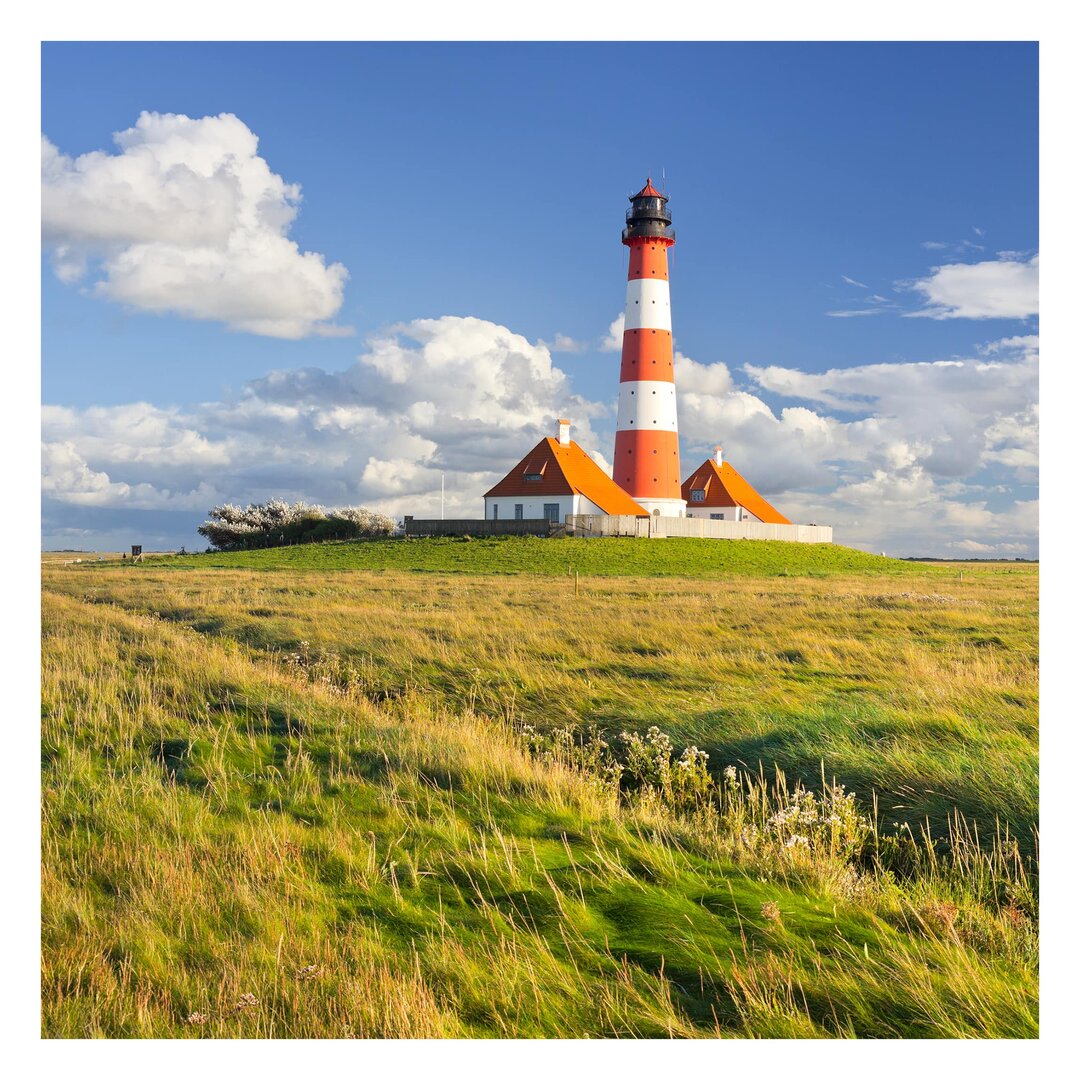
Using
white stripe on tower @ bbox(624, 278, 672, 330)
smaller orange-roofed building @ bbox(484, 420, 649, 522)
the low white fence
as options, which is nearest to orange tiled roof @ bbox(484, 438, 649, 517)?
smaller orange-roofed building @ bbox(484, 420, 649, 522)

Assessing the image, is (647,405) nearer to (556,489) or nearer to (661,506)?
(661,506)

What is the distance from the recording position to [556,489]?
56594 millimetres

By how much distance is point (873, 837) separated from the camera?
7.40m

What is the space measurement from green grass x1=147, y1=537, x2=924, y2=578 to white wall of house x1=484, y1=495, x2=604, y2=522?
5.28 m

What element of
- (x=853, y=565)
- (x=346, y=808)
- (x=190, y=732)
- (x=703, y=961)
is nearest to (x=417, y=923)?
(x=703, y=961)

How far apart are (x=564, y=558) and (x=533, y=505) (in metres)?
13.1

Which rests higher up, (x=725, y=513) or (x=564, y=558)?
(x=725, y=513)

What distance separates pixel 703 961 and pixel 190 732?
653 cm

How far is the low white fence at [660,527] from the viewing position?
53.6 m

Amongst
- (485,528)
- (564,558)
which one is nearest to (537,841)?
(564,558)

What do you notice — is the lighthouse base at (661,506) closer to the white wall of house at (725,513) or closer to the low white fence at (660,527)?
the low white fence at (660,527)

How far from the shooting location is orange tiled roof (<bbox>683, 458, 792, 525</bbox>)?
6800 cm

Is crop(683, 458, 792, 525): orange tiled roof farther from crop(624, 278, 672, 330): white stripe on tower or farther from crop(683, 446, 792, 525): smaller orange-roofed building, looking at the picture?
crop(624, 278, 672, 330): white stripe on tower

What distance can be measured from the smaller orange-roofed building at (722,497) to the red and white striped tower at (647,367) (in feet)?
41.2
